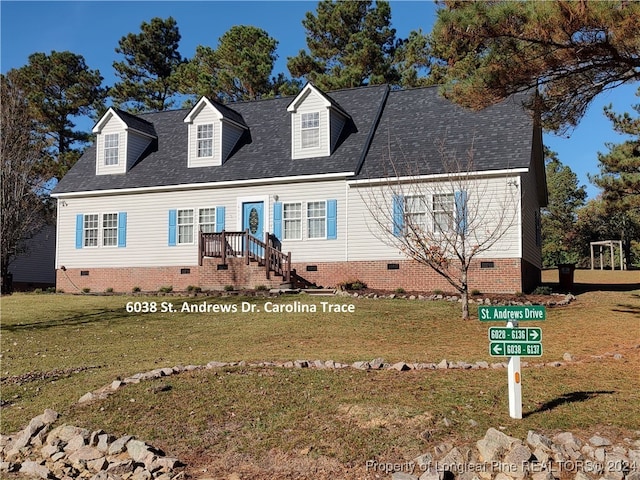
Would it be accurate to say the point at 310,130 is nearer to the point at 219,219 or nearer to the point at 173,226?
the point at 219,219

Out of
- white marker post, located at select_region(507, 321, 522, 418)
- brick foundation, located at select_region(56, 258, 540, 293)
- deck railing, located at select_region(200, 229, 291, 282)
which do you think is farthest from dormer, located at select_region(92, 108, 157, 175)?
white marker post, located at select_region(507, 321, 522, 418)

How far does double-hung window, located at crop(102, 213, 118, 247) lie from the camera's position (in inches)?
961

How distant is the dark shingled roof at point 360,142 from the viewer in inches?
792

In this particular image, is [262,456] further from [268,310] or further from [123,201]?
[123,201]

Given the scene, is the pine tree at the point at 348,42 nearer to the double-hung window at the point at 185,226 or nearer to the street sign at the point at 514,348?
the double-hung window at the point at 185,226

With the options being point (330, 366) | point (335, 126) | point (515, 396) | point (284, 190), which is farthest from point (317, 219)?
point (515, 396)

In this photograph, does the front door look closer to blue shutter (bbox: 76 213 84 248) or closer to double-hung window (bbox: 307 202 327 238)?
double-hung window (bbox: 307 202 327 238)

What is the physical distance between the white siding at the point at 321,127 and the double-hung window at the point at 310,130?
12 centimetres

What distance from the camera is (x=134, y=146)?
84.0ft

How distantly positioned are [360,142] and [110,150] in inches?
433

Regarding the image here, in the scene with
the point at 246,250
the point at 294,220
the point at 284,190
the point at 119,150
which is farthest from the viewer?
the point at 119,150

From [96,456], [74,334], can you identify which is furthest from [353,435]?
[74,334]

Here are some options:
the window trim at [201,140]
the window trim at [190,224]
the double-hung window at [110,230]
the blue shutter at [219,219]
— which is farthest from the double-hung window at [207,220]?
the double-hung window at [110,230]

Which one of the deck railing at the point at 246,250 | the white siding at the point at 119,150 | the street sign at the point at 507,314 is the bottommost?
the street sign at the point at 507,314
